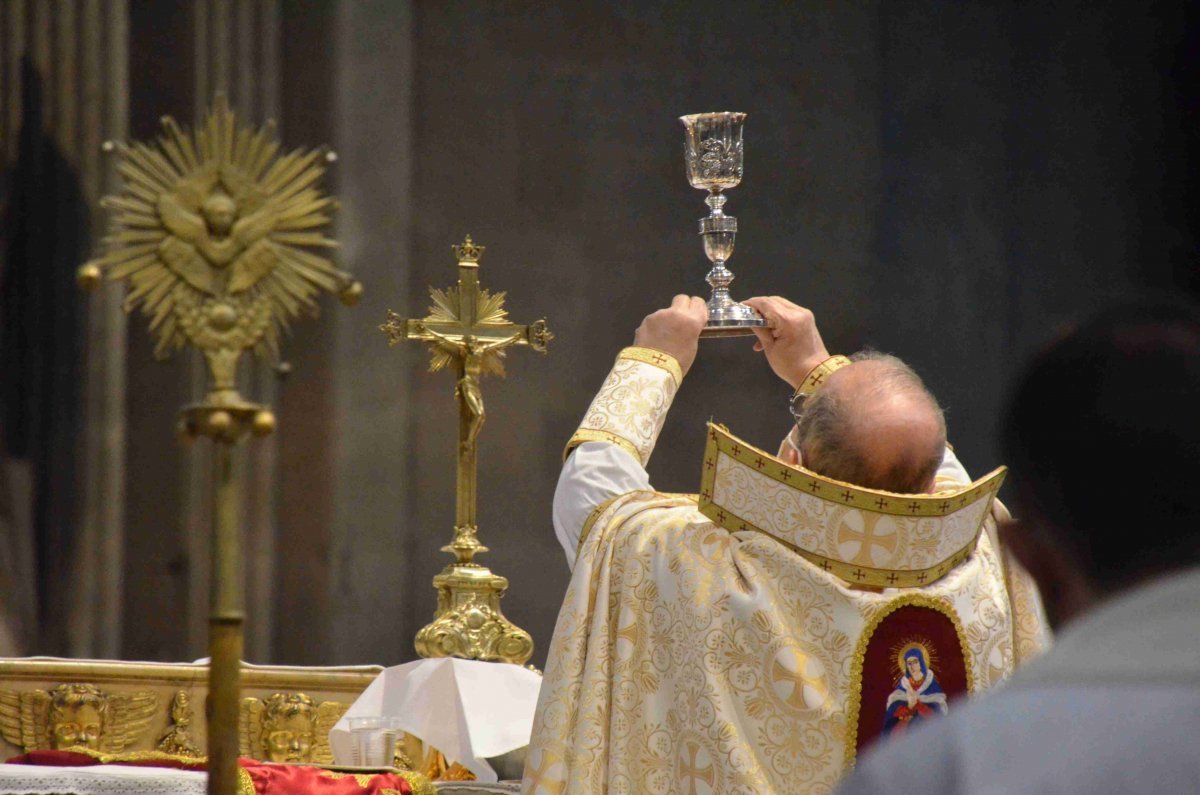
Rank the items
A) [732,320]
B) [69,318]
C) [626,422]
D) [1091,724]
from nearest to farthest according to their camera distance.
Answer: [1091,724] → [626,422] → [732,320] → [69,318]

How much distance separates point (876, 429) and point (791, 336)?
71cm

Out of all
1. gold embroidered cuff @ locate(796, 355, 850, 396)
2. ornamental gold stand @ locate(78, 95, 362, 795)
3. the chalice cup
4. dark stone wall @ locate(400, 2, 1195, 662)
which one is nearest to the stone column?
dark stone wall @ locate(400, 2, 1195, 662)

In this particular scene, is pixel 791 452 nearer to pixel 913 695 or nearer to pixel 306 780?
pixel 913 695

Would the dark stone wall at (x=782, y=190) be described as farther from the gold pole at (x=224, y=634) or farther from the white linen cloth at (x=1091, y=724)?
the white linen cloth at (x=1091, y=724)

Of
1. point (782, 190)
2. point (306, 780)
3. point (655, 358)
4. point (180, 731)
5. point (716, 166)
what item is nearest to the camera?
point (306, 780)

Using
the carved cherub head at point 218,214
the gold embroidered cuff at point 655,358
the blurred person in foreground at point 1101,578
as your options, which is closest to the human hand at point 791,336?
the gold embroidered cuff at point 655,358

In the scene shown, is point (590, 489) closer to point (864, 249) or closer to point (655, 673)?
point (655, 673)

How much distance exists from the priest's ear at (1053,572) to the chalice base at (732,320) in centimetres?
210

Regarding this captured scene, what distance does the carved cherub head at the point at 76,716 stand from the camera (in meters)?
3.35

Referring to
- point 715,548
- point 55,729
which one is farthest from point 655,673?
point 55,729

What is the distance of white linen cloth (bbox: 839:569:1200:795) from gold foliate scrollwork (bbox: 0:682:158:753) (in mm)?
2630

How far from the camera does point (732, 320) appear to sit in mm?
3301

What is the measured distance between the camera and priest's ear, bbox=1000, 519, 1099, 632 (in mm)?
1111

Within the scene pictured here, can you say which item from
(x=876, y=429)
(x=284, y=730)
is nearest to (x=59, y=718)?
(x=284, y=730)
